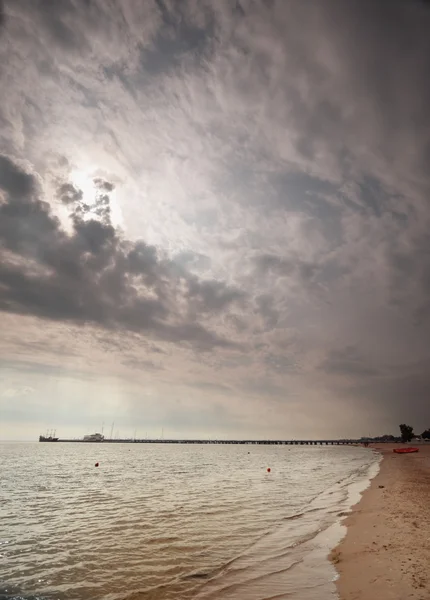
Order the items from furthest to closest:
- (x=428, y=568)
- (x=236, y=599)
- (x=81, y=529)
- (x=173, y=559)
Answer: (x=81, y=529) → (x=173, y=559) → (x=428, y=568) → (x=236, y=599)

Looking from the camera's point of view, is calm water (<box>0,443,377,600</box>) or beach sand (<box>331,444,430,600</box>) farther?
calm water (<box>0,443,377,600</box>)

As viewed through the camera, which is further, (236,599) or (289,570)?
(289,570)

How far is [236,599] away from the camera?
8609 millimetres

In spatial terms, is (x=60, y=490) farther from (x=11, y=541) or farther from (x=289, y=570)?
(x=289, y=570)

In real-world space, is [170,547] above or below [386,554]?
below

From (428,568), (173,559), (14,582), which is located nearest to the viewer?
(428,568)

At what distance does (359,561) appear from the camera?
10.4m

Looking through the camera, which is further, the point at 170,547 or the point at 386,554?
the point at 170,547

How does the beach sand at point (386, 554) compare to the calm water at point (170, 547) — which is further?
the calm water at point (170, 547)

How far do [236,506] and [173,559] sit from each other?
11.0 m

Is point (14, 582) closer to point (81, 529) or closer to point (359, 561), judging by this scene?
point (81, 529)

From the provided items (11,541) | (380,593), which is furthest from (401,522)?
(11,541)

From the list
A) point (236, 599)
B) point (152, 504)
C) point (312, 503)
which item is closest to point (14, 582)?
point (236, 599)

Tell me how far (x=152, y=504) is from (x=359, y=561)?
649 inches
